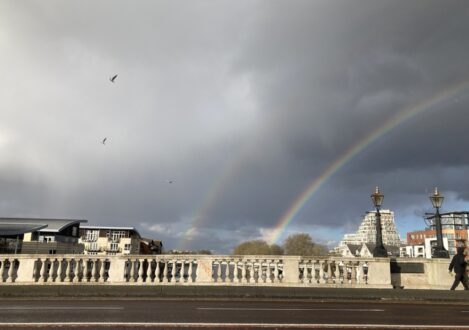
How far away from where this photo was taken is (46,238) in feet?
354

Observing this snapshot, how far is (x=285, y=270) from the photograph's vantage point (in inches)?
699

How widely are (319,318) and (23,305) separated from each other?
989 cm

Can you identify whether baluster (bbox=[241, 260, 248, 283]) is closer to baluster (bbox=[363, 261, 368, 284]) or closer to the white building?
baluster (bbox=[363, 261, 368, 284])

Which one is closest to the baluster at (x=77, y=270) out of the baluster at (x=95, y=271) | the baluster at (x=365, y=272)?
the baluster at (x=95, y=271)

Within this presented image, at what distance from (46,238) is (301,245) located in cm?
8390

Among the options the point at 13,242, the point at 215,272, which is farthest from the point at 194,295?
the point at 13,242

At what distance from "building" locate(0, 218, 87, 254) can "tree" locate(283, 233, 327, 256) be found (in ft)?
234

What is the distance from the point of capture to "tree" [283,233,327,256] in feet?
466

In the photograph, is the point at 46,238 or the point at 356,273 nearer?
the point at 356,273

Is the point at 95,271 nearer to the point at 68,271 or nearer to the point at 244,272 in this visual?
the point at 68,271

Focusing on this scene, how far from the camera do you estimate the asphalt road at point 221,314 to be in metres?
9.99

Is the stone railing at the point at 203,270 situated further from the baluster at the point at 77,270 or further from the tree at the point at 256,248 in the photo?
the tree at the point at 256,248

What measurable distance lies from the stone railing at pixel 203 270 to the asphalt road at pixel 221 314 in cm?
207

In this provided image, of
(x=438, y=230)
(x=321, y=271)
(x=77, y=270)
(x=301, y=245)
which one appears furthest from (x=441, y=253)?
(x=301, y=245)
